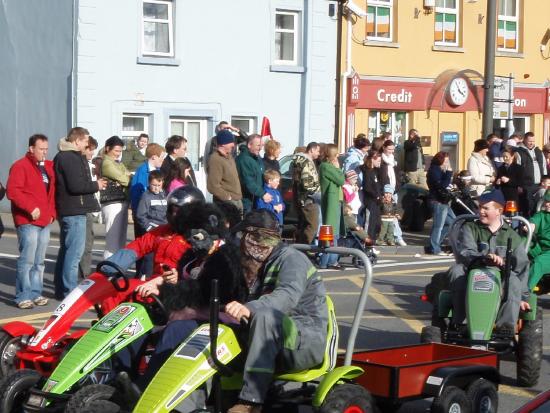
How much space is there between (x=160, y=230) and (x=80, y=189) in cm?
382

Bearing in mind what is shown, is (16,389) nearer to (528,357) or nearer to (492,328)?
(492,328)

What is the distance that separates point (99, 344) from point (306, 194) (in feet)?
32.4

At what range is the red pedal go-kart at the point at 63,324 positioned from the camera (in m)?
8.61

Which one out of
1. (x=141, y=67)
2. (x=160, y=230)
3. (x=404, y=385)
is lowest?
(x=404, y=385)

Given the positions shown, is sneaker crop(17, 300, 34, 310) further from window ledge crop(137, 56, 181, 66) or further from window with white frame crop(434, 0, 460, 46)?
window with white frame crop(434, 0, 460, 46)

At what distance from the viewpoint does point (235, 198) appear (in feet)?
51.5

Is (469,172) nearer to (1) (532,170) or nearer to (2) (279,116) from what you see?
(1) (532,170)

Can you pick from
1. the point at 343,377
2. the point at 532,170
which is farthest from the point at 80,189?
the point at 532,170

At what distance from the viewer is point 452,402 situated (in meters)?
7.82

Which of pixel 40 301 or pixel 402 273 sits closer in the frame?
pixel 40 301

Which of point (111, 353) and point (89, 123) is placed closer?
point (111, 353)

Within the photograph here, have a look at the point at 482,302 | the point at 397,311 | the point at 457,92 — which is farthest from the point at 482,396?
the point at 457,92

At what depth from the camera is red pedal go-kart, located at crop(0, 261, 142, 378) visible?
8.61 meters

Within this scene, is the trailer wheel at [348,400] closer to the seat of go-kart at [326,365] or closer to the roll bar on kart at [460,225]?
the seat of go-kart at [326,365]
